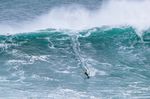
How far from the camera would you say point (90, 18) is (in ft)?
183

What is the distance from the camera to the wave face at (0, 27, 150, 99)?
41.8 meters

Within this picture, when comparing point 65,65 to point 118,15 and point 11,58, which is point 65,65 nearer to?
point 11,58

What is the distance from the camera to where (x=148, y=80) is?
43031 mm

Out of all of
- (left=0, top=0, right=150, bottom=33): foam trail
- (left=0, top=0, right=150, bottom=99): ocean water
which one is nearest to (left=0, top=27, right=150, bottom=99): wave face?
(left=0, top=0, right=150, bottom=99): ocean water

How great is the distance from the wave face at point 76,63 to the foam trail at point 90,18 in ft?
4.66

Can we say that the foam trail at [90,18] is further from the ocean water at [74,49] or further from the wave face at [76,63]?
the wave face at [76,63]

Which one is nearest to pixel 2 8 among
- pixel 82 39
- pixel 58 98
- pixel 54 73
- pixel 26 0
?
pixel 26 0

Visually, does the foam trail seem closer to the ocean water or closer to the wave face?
the ocean water

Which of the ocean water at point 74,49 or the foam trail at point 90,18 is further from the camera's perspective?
the foam trail at point 90,18

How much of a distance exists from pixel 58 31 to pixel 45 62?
288 inches

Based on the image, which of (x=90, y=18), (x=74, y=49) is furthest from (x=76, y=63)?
(x=90, y=18)

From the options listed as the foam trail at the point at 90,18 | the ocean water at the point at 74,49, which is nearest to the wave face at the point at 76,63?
the ocean water at the point at 74,49

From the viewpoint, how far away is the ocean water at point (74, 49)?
1658 inches

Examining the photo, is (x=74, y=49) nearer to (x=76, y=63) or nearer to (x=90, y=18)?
(x=76, y=63)
